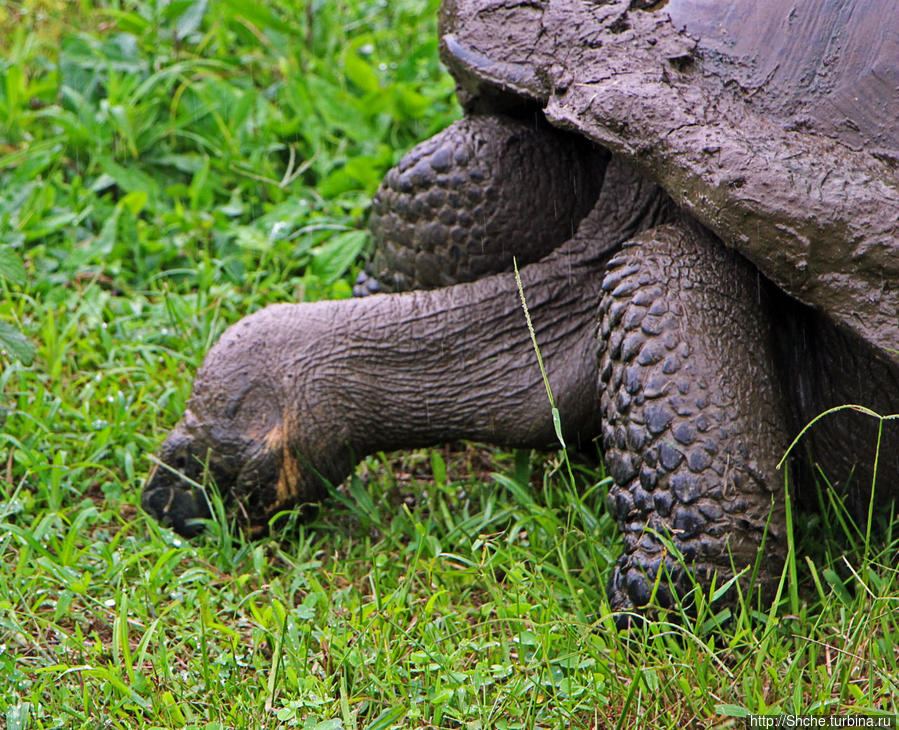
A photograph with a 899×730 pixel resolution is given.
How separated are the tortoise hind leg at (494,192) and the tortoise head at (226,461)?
58 centimetres

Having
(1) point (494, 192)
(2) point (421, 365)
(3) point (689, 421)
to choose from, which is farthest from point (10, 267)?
(3) point (689, 421)

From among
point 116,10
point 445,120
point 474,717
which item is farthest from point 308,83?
Result: point 474,717

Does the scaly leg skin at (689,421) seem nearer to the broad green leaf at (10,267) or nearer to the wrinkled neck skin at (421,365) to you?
the wrinkled neck skin at (421,365)

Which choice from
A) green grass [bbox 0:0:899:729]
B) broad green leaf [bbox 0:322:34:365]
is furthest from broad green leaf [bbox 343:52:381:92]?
broad green leaf [bbox 0:322:34:365]

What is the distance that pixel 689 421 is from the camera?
2189mm

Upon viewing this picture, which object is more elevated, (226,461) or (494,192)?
(494,192)

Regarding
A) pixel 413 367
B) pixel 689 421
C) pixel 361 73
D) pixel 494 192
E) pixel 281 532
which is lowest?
pixel 281 532

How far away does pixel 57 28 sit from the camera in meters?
4.54

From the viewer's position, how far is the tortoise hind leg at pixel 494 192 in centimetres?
276

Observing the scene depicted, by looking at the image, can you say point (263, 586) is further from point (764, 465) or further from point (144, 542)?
point (764, 465)

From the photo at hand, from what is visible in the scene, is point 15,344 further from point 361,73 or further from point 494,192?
point 361,73

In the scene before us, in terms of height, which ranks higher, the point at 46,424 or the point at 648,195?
the point at 648,195

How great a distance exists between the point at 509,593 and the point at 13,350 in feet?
4.52

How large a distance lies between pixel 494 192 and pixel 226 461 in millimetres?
909
